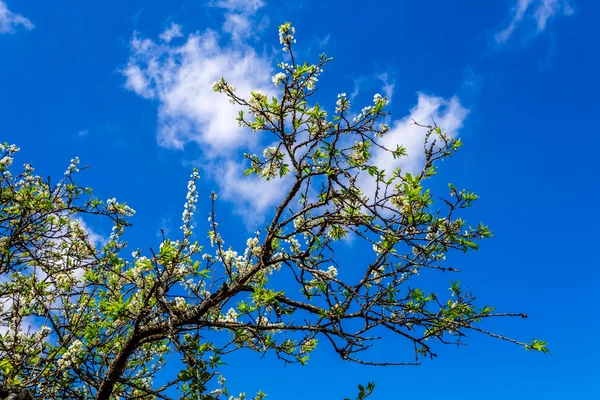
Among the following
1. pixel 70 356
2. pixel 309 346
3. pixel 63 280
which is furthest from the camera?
pixel 63 280

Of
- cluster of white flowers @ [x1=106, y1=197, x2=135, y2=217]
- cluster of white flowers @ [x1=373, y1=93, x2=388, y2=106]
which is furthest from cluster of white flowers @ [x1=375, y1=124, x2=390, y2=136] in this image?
cluster of white flowers @ [x1=106, y1=197, x2=135, y2=217]

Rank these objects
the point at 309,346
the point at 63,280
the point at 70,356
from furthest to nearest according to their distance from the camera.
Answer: the point at 63,280
the point at 309,346
the point at 70,356

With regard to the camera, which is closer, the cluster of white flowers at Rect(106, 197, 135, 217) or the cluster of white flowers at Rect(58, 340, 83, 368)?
the cluster of white flowers at Rect(58, 340, 83, 368)

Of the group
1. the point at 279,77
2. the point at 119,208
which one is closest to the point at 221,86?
the point at 279,77

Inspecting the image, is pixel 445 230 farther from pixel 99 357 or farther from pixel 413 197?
pixel 99 357

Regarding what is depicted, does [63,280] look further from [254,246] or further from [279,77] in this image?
[279,77]

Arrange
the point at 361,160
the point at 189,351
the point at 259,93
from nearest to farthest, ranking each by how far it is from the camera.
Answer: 1. the point at 189,351
2. the point at 259,93
3. the point at 361,160

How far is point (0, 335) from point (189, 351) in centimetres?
392

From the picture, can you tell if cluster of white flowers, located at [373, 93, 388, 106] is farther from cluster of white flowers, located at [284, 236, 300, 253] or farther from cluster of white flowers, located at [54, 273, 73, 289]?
cluster of white flowers, located at [54, 273, 73, 289]

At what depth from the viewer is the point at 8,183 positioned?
7.51 metres

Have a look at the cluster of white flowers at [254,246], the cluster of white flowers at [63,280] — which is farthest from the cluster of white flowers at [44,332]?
the cluster of white flowers at [254,246]

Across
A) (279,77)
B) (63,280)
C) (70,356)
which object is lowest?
(70,356)

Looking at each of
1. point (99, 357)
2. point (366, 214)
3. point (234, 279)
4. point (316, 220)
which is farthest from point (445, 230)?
point (99, 357)

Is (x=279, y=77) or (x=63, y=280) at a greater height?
(x=279, y=77)
